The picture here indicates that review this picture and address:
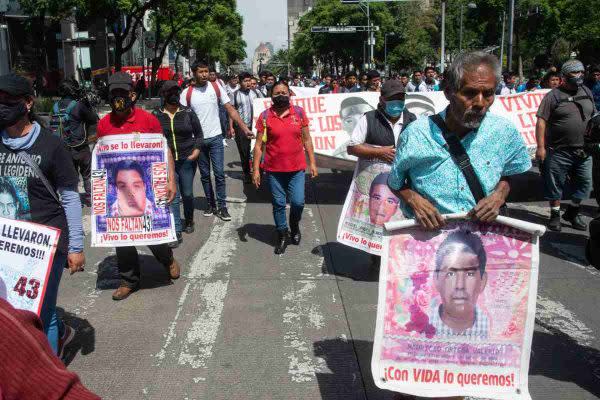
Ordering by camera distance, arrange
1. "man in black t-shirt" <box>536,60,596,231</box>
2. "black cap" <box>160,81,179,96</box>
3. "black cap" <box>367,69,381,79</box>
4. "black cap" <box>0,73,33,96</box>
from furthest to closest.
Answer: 1. "black cap" <box>367,69,381,79</box>
2. "man in black t-shirt" <box>536,60,596,231</box>
3. "black cap" <box>160,81,179,96</box>
4. "black cap" <box>0,73,33,96</box>

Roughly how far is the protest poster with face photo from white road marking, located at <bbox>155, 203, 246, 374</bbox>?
124 cm

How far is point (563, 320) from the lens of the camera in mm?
5039

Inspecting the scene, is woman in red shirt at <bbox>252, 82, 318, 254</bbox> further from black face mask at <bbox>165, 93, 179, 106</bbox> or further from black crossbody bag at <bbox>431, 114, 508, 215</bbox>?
black crossbody bag at <bbox>431, 114, 508, 215</bbox>

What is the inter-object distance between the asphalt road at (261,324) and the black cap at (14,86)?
1.76m

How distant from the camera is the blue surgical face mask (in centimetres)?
579

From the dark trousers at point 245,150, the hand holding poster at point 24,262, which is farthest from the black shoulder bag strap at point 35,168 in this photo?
the dark trousers at point 245,150

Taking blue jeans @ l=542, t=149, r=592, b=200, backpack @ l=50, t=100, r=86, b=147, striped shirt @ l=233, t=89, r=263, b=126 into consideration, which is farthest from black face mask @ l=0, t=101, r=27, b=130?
striped shirt @ l=233, t=89, r=263, b=126

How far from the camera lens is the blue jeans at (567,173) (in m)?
7.88

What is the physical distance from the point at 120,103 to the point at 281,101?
6.28 ft

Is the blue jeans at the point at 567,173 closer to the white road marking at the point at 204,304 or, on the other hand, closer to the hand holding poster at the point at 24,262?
the white road marking at the point at 204,304

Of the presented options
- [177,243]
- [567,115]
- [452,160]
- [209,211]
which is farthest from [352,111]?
[452,160]

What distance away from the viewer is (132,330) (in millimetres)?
4883

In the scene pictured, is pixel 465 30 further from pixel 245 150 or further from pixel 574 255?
pixel 574 255

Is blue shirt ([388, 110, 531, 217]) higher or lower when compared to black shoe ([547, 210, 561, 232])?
higher
